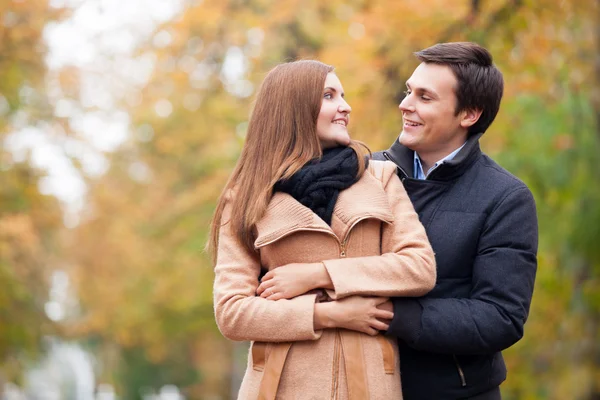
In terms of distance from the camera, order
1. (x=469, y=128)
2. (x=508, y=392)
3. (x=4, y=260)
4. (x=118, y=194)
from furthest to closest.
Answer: (x=118, y=194) < (x=508, y=392) < (x=4, y=260) < (x=469, y=128)

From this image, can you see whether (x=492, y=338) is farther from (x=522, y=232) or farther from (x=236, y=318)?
(x=236, y=318)

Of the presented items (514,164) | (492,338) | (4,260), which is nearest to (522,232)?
(492,338)

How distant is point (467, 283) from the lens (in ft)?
12.1

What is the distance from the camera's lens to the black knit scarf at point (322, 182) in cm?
357

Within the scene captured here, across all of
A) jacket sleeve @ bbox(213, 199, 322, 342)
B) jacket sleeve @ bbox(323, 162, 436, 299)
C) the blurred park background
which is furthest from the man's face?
the blurred park background

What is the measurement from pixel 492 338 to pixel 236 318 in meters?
0.99

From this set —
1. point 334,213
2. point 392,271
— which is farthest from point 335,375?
point 334,213

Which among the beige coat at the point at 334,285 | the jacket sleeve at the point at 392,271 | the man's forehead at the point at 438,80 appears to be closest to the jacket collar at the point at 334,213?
the beige coat at the point at 334,285

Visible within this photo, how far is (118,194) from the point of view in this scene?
20641 millimetres

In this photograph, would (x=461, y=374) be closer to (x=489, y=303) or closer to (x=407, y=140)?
(x=489, y=303)

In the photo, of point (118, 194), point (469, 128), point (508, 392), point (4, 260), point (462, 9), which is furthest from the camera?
point (118, 194)

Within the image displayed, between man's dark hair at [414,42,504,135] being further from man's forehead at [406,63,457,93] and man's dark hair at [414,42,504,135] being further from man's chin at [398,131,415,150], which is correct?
man's chin at [398,131,415,150]

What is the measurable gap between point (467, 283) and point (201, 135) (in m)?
12.0

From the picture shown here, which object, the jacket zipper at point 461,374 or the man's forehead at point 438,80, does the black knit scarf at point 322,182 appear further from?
the jacket zipper at point 461,374
